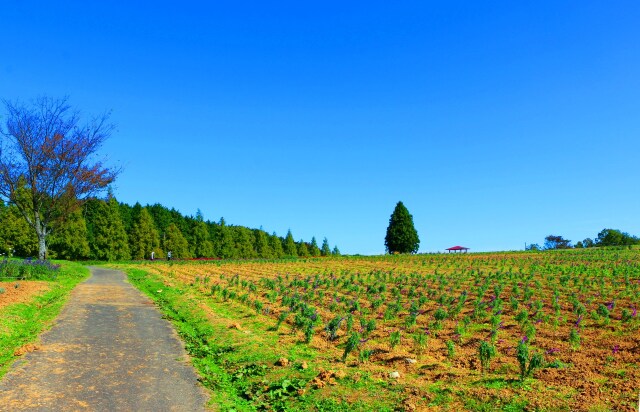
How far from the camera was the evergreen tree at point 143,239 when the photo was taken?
215 ft

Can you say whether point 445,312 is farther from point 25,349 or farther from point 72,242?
point 72,242

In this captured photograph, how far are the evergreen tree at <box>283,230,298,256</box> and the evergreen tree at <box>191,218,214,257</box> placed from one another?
72.9ft

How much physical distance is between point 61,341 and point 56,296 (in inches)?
339

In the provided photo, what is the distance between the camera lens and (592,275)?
27484mm

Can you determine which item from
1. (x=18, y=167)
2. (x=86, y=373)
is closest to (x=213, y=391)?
(x=86, y=373)

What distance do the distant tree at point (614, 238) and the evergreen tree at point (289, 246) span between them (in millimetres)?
63618

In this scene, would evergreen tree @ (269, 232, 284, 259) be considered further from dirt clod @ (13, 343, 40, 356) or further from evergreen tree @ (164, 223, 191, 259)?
dirt clod @ (13, 343, 40, 356)

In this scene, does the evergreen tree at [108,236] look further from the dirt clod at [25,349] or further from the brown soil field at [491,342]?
the dirt clod at [25,349]

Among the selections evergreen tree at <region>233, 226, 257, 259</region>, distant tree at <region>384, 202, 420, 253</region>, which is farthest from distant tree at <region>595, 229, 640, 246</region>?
evergreen tree at <region>233, 226, 257, 259</region>

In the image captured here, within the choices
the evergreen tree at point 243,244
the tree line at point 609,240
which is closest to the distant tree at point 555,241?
the tree line at point 609,240

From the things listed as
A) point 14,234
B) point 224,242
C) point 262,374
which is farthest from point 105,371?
point 224,242

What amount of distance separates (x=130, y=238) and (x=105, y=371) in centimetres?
6146

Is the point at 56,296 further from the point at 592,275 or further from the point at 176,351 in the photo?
the point at 592,275

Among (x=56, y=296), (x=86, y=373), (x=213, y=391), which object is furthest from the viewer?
(x=56, y=296)
